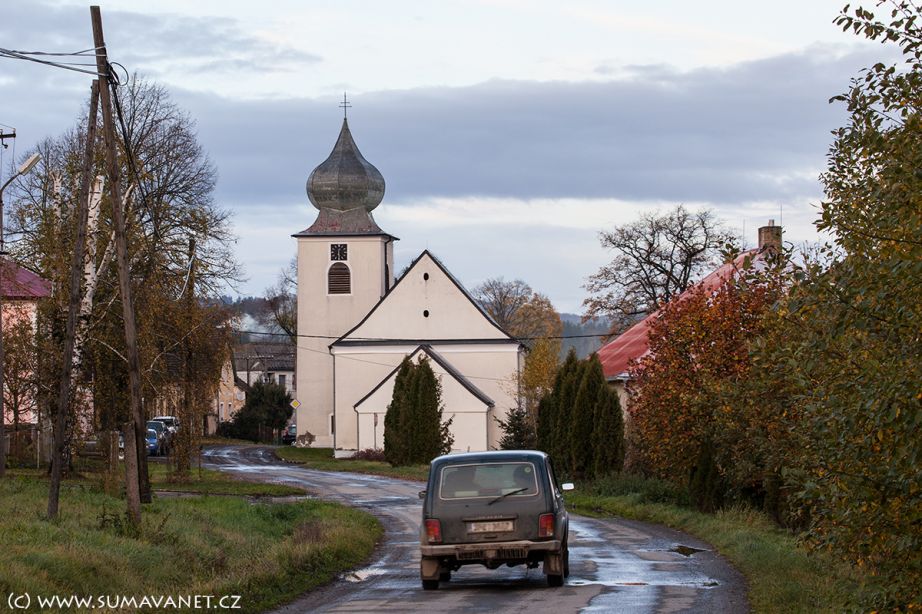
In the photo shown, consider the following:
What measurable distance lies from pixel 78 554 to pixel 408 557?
7451 millimetres

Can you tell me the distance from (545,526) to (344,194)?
6186 centimetres

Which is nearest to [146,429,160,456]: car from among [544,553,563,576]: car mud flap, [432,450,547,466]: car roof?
[432,450,547,466]: car roof

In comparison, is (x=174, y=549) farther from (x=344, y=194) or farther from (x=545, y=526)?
(x=344, y=194)

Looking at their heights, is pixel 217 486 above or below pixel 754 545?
below

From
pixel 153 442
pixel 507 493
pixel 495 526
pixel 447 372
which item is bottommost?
pixel 153 442

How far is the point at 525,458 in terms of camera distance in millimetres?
16188

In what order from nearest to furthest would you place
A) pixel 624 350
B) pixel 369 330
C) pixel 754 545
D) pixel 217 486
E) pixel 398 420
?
pixel 754 545
pixel 217 486
pixel 624 350
pixel 398 420
pixel 369 330

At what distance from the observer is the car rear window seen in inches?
623

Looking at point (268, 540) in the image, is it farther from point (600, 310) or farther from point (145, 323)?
point (600, 310)

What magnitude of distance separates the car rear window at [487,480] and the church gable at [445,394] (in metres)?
47.2

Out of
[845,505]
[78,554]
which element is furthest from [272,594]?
[845,505]

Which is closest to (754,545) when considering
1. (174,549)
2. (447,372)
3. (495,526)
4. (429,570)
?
(495,526)

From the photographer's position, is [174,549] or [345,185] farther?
[345,185]

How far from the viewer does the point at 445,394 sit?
211 ft
